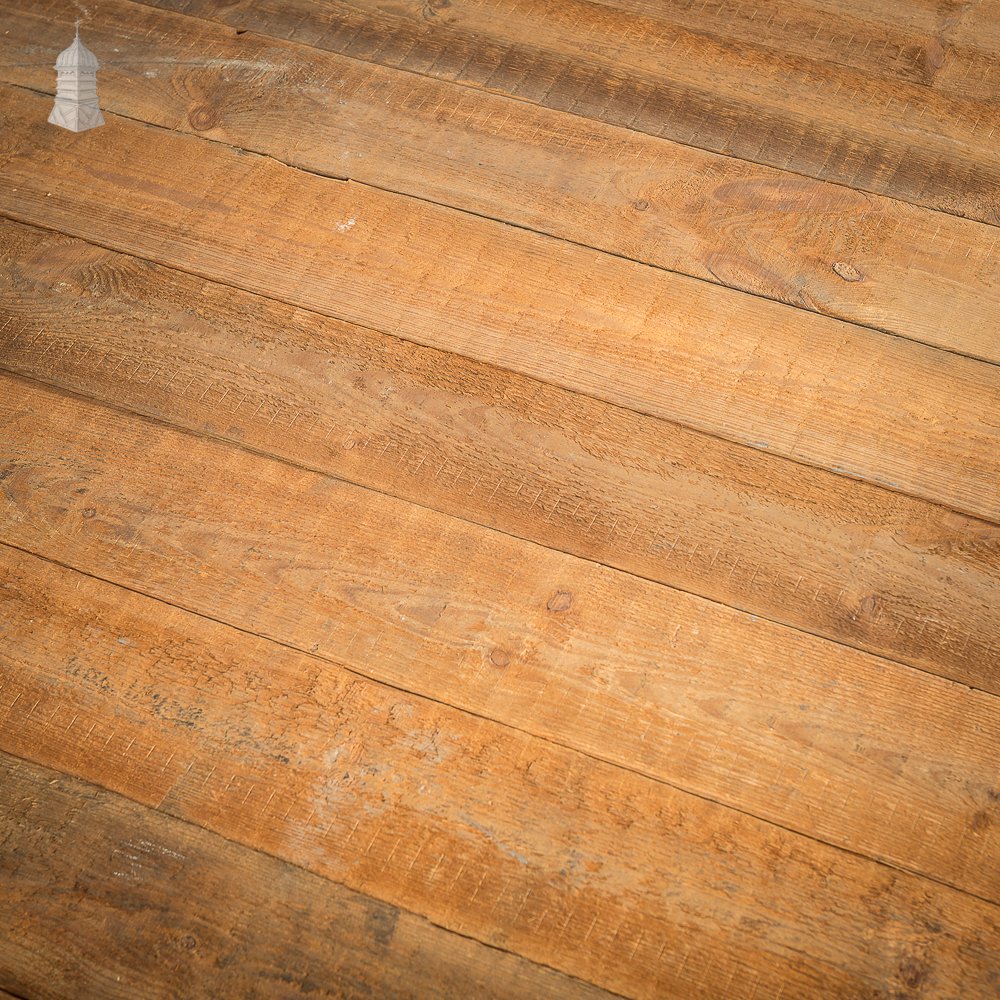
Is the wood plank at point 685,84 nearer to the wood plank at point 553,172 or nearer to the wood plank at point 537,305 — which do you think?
the wood plank at point 553,172

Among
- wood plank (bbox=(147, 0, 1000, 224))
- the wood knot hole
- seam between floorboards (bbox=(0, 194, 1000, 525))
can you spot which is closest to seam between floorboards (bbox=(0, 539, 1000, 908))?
the wood knot hole

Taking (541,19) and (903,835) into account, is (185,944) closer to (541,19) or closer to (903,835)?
(903,835)

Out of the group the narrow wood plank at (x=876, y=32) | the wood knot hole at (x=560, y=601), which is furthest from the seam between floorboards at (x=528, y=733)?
the narrow wood plank at (x=876, y=32)

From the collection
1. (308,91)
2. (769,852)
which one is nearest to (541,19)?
(308,91)

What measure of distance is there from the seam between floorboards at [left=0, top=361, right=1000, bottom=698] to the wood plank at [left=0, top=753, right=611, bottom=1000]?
0.37 metres

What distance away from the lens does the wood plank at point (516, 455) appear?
1.05 meters

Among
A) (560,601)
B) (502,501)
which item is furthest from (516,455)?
(560,601)

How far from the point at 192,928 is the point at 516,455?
543 millimetres

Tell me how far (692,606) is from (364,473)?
36 centimetres

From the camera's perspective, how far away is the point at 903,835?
940mm

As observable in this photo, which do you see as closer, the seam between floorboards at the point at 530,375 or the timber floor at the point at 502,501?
the timber floor at the point at 502,501

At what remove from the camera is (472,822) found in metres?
0.95

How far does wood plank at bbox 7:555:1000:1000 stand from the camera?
0.90 meters

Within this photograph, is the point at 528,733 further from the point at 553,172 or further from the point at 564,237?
the point at 553,172
